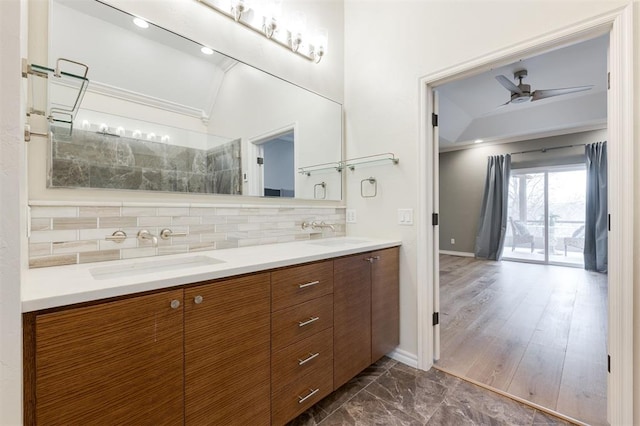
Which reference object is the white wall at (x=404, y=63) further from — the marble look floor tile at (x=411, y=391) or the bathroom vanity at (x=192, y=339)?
the bathroom vanity at (x=192, y=339)

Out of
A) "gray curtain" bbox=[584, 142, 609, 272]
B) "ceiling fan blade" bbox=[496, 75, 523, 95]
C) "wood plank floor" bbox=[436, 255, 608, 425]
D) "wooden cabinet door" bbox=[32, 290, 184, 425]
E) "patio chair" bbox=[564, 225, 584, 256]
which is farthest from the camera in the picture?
"patio chair" bbox=[564, 225, 584, 256]

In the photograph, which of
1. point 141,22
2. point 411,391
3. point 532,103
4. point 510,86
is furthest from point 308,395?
point 532,103

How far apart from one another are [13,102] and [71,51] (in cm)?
89

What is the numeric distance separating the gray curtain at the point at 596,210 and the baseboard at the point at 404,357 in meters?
5.02

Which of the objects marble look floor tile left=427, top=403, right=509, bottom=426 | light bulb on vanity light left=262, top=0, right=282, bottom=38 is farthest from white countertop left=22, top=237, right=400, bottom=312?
light bulb on vanity light left=262, top=0, right=282, bottom=38

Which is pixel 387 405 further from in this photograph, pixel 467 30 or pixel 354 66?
pixel 354 66

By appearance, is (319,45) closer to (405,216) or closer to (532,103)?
(405,216)

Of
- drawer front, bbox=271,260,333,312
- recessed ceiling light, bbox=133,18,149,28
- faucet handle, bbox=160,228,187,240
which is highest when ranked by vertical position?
recessed ceiling light, bbox=133,18,149,28

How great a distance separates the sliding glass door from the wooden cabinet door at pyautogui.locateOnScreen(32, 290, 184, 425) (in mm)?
6874

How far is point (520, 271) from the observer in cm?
508

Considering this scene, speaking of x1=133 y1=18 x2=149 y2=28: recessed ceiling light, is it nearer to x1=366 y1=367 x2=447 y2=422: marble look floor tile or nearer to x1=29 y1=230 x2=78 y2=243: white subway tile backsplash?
x1=29 y1=230 x2=78 y2=243: white subway tile backsplash

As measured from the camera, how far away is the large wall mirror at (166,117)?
1.27 m

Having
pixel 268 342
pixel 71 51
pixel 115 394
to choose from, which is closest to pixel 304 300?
pixel 268 342

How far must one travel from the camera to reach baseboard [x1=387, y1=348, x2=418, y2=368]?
79.4 inches
